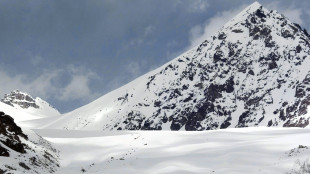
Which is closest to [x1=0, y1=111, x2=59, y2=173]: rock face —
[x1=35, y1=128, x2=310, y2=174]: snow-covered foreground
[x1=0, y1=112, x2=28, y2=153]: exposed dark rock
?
[x1=0, y1=112, x2=28, y2=153]: exposed dark rock

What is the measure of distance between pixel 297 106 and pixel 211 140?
554ft

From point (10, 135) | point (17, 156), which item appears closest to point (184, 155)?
point (17, 156)

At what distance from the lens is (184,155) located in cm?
2975

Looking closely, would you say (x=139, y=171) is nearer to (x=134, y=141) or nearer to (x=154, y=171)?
(x=154, y=171)

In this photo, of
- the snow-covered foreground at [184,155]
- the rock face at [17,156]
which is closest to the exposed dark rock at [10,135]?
the rock face at [17,156]

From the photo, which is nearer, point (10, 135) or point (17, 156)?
point (17, 156)

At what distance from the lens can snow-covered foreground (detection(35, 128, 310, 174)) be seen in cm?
2448

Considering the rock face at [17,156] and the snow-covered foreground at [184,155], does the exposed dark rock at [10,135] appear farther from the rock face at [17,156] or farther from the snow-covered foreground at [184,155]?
the snow-covered foreground at [184,155]

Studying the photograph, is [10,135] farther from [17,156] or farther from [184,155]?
[184,155]

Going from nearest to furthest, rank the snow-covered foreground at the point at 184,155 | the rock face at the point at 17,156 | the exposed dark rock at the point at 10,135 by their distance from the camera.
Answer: the rock face at the point at 17,156 < the snow-covered foreground at the point at 184,155 < the exposed dark rock at the point at 10,135

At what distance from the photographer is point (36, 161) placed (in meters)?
27.3

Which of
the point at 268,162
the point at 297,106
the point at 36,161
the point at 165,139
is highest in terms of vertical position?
the point at 297,106

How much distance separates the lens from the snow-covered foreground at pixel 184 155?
80.3 ft

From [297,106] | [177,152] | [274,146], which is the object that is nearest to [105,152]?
[177,152]
